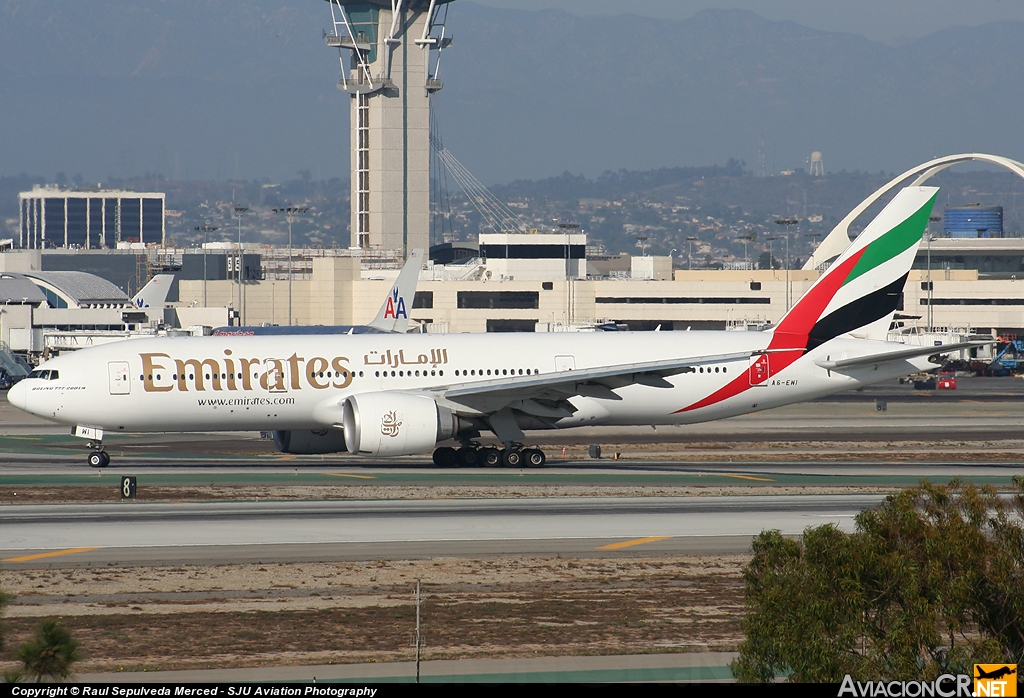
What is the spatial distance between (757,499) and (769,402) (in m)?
8.85

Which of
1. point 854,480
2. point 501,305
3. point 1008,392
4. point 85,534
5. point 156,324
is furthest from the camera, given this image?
point 501,305

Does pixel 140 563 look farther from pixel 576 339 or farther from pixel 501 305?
pixel 501 305

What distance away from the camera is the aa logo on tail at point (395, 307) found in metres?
90.6

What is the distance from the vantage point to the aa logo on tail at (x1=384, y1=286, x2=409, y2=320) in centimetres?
9056

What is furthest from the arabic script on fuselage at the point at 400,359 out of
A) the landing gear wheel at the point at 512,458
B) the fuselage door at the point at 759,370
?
the fuselage door at the point at 759,370

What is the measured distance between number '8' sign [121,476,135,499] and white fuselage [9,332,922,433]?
5582 millimetres

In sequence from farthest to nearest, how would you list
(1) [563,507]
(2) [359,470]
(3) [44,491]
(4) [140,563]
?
1. (2) [359,470]
2. (3) [44,491]
3. (1) [563,507]
4. (4) [140,563]

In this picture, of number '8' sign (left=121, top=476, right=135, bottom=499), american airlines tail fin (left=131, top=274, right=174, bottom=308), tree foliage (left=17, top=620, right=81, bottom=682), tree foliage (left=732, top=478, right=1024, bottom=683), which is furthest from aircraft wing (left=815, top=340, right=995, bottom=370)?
american airlines tail fin (left=131, top=274, right=174, bottom=308)

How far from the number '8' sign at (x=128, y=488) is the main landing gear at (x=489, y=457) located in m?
10.2

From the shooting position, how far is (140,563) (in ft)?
74.3

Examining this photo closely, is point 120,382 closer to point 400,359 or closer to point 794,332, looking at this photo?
point 400,359

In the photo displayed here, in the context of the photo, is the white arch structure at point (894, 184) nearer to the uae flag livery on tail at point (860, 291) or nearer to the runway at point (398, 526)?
the uae flag livery on tail at point (860, 291)

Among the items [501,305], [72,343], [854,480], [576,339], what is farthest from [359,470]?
[501,305]

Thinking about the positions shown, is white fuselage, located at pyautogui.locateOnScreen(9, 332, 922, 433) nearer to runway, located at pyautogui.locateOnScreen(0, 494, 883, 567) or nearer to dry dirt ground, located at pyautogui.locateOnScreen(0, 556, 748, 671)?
runway, located at pyautogui.locateOnScreen(0, 494, 883, 567)
